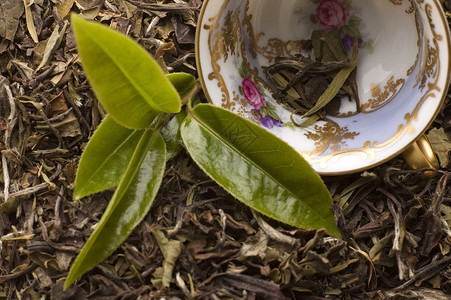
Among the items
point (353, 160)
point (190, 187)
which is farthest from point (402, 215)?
point (190, 187)

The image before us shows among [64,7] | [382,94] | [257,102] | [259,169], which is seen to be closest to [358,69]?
[382,94]

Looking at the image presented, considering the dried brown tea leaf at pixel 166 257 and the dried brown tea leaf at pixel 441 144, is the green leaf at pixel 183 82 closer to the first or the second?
the dried brown tea leaf at pixel 166 257

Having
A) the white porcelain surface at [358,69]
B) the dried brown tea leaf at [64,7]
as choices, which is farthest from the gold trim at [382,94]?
the dried brown tea leaf at [64,7]

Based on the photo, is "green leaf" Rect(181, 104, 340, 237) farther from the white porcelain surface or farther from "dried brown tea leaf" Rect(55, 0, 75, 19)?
"dried brown tea leaf" Rect(55, 0, 75, 19)

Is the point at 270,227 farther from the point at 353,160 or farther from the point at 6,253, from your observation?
the point at 6,253

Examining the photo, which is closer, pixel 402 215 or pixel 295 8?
pixel 402 215
